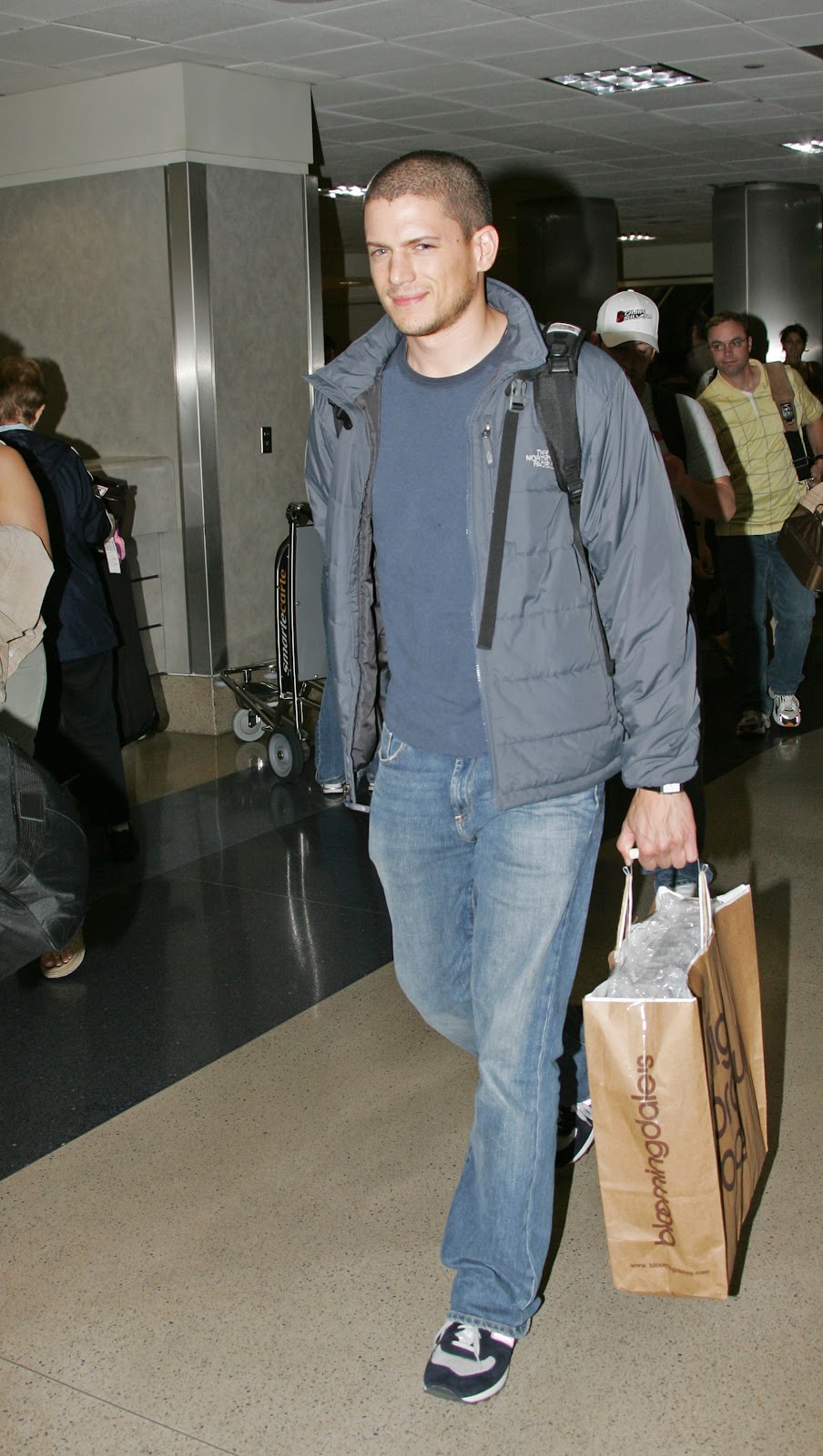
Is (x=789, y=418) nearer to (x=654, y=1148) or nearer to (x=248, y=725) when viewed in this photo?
(x=248, y=725)

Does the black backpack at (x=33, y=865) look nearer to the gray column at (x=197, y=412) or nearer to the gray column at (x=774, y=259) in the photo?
the gray column at (x=197, y=412)

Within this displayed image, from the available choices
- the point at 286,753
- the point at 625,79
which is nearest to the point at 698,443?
the point at 286,753

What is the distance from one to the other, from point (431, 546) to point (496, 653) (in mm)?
206

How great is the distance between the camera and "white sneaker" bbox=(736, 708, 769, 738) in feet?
22.0

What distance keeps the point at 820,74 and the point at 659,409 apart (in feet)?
14.0

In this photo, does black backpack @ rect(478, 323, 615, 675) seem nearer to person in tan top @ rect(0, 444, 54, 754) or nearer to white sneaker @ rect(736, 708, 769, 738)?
person in tan top @ rect(0, 444, 54, 754)

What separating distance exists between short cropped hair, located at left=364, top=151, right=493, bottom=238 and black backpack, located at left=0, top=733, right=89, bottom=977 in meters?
1.25

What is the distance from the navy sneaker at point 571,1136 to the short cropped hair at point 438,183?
1720 mm

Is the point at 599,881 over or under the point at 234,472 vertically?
under

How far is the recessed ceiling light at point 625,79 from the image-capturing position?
7938 millimetres

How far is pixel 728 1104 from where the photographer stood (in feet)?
6.89

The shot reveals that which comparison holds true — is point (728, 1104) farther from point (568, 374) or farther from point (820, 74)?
point (820, 74)

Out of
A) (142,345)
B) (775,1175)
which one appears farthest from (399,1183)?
(142,345)

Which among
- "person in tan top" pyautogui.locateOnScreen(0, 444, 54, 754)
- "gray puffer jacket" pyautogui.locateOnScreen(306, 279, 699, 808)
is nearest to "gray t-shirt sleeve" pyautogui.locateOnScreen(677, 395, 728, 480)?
"person in tan top" pyautogui.locateOnScreen(0, 444, 54, 754)
